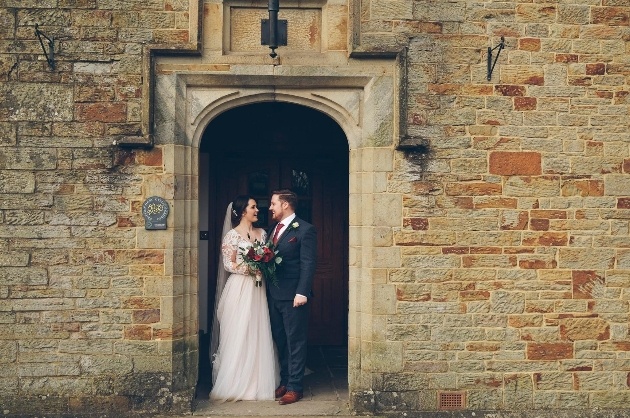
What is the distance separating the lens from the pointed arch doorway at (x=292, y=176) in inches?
346

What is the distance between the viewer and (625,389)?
6.75m

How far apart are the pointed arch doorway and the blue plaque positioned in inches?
87.4

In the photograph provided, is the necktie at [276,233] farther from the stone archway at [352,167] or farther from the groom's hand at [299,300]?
the stone archway at [352,167]

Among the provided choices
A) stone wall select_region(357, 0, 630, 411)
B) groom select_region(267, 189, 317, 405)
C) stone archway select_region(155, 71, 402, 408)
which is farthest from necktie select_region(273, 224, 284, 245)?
stone wall select_region(357, 0, 630, 411)

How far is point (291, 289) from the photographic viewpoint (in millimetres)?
7043

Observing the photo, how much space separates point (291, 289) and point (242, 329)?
2.09 feet

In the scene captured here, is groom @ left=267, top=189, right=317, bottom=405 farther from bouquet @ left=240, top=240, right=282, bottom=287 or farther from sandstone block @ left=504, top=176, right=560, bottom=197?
sandstone block @ left=504, top=176, right=560, bottom=197

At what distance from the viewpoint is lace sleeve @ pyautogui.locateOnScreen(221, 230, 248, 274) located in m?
7.14

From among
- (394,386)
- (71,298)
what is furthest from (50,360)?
(394,386)

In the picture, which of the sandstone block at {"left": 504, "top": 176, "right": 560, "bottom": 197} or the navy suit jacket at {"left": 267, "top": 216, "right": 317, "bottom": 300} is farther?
the navy suit jacket at {"left": 267, "top": 216, "right": 317, "bottom": 300}

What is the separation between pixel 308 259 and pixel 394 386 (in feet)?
4.81

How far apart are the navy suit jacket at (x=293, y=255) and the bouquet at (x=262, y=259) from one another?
0.26 ft

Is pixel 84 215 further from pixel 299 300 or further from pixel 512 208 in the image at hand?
pixel 512 208

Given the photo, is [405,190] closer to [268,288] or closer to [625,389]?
[268,288]
